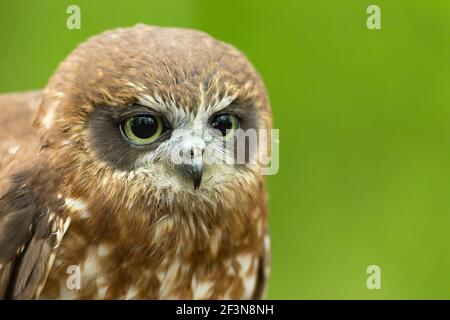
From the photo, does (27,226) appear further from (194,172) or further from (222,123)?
(222,123)

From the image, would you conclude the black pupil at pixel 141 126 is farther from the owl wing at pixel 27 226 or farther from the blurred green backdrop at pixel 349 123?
the blurred green backdrop at pixel 349 123

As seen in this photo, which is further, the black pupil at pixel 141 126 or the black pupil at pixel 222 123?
the black pupil at pixel 222 123

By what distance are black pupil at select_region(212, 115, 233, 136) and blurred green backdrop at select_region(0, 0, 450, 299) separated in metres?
1.21

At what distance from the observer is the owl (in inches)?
138

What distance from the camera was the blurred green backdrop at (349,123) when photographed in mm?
4918

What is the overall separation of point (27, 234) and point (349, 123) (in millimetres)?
2197

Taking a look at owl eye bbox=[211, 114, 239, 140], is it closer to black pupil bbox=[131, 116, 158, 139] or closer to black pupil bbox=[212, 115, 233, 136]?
black pupil bbox=[212, 115, 233, 136]

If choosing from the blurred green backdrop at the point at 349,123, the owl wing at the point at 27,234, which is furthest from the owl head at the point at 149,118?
the blurred green backdrop at the point at 349,123

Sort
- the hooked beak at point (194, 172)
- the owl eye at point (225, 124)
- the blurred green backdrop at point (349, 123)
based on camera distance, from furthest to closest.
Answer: the blurred green backdrop at point (349, 123), the owl eye at point (225, 124), the hooked beak at point (194, 172)

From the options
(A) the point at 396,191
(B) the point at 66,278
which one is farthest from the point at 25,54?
(A) the point at 396,191

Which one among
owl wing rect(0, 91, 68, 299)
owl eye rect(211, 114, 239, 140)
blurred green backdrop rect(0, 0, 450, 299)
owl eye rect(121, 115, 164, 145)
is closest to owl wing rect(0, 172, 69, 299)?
owl wing rect(0, 91, 68, 299)

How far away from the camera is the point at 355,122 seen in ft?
16.8
